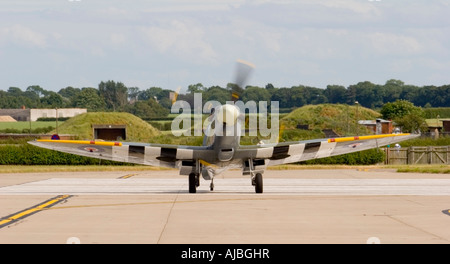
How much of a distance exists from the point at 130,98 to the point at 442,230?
156 meters

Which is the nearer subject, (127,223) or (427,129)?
(127,223)

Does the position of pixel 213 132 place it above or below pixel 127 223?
above

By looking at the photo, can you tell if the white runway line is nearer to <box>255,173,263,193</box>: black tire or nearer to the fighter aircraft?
<box>255,173,263,193</box>: black tire

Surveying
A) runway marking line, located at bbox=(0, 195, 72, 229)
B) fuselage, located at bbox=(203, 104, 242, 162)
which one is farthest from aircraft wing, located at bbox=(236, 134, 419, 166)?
runway marking line, located at bbox=(0, 195, 72, 229)

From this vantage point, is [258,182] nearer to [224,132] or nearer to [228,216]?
[224,132]

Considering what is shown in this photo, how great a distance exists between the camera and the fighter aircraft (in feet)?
77.5

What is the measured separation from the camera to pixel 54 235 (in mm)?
13930

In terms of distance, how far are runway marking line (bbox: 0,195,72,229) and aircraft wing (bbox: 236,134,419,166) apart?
6.54 meters

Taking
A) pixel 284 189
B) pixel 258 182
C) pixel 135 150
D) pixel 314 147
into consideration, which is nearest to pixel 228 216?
pixel 258 182

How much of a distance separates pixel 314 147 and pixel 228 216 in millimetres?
9482

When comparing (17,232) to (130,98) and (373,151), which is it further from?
(130,98)

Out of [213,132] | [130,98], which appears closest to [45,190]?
[213,132]

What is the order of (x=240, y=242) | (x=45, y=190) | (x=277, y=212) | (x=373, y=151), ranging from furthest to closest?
1. (x=373, y=151)
2. (x=45, y=190)
3. (x=277, y=212)
4. (x=240, y=242)

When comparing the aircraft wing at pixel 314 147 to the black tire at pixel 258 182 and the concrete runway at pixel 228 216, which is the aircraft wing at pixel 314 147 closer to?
the black tire at pixel 258 182
